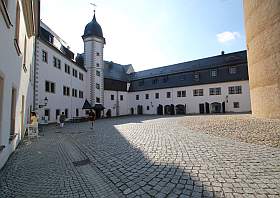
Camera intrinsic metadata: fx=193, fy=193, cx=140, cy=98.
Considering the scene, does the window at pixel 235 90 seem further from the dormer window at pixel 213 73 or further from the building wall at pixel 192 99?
the dormer window at pixel 213 73

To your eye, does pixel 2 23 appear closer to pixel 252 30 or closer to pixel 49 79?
pixel 49 79

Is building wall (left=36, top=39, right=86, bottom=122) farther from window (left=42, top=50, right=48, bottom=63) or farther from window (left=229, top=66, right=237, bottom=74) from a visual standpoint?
window (left=229, top=66, right=237, bottom=74)

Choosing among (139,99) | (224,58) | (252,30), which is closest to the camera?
(252,30)

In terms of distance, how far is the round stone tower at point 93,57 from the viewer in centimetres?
3670

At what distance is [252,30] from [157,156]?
19754 millimetres

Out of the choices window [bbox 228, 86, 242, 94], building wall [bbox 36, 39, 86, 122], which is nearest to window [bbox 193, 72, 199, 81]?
window [bbox 228, 86, 242, 94]

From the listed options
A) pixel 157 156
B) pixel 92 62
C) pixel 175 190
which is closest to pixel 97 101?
pixel 92 62

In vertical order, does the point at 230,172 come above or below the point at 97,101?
below

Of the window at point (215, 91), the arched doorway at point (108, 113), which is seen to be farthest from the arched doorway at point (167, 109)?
the arched doorway at point (108, 113)

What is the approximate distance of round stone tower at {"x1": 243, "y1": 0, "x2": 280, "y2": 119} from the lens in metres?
16.0

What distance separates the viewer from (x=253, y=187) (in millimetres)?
3814

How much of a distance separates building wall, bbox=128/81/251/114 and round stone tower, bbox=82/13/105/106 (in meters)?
14.1

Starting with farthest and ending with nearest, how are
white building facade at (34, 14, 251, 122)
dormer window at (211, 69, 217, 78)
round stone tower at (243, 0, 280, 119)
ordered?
dormer window at (211, 69, 217, 78) < white building facade at (34, 14, 251, 122) < round stone tower at (243, 0, 280, 119)

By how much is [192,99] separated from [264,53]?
23.5m
